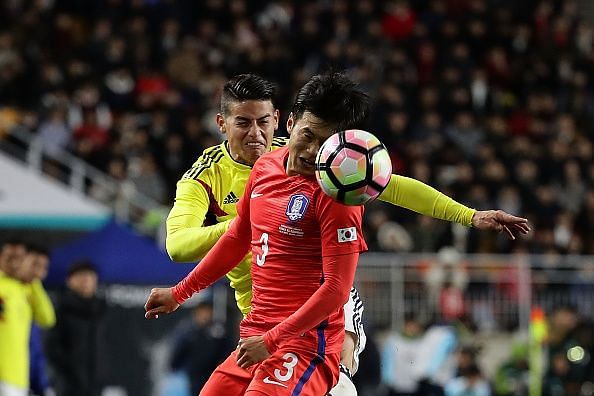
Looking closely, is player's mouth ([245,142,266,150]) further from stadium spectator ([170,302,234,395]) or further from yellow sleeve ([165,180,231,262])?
→ stadium spectator ([170,302,234,395])

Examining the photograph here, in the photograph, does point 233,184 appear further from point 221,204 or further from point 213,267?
point 213,267

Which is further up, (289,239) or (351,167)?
(351,167)

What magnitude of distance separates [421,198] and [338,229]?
2.30 feet

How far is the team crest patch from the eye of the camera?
5459 mm

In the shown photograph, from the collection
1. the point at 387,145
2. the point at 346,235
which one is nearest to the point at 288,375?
the point at 346,235

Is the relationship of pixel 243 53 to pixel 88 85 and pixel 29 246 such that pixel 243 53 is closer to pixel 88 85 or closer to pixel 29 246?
pixel 88 85

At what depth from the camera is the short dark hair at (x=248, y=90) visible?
257 inches

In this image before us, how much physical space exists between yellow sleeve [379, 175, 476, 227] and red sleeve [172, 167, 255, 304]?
0.66 m

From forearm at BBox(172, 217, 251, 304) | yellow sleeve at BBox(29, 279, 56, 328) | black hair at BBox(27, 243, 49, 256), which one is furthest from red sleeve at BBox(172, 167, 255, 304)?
yellow sleeve at BBox(29, 279, 56, 328)

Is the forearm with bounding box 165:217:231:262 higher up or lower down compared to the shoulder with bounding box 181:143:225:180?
lower down

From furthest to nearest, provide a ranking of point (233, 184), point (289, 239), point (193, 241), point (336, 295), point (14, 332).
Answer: point (14, 332), point (233, 184), point (193, 241), point (289, 239), point (336, 295)

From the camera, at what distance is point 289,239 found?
555 cm

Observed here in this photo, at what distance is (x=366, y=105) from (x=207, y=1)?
1543cm

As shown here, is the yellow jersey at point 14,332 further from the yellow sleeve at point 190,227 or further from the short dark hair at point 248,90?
the short dark hair at point 248,90
